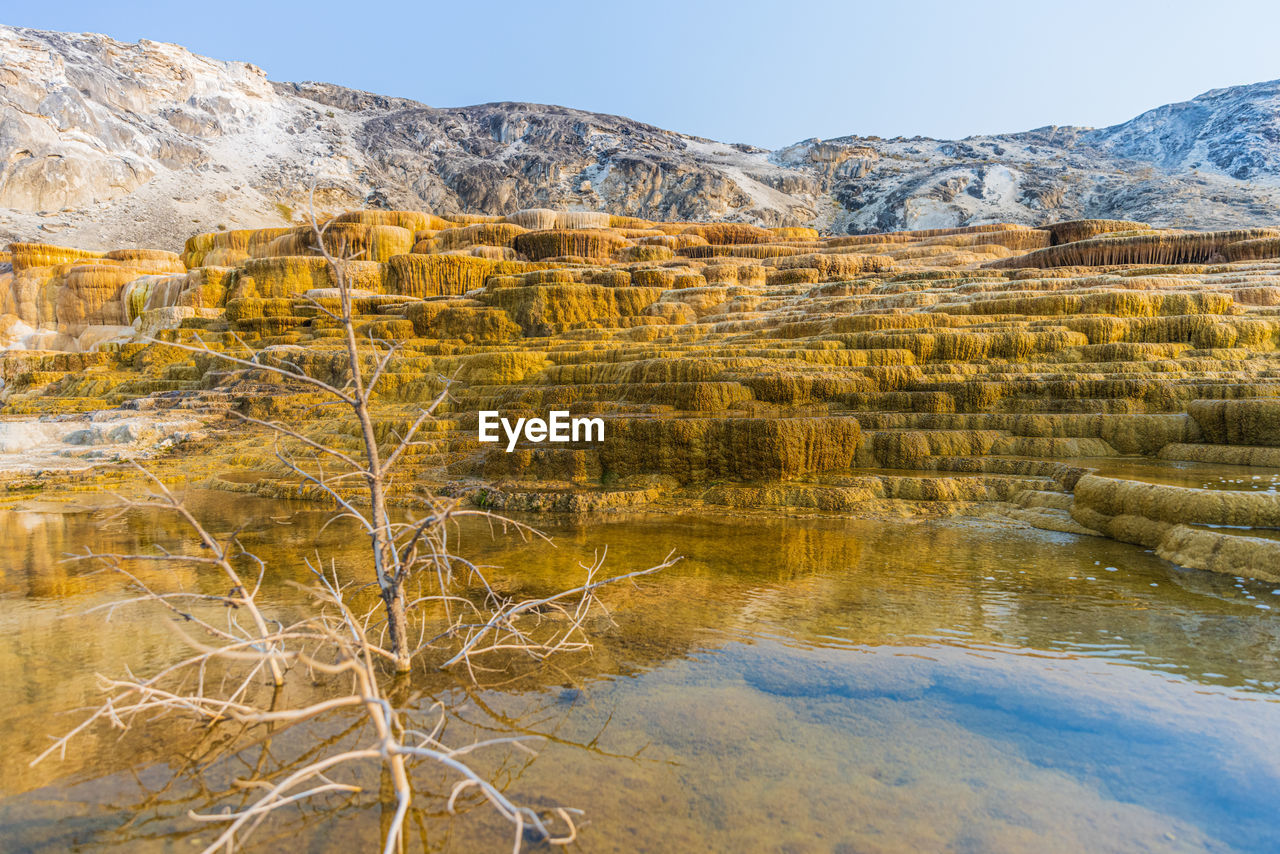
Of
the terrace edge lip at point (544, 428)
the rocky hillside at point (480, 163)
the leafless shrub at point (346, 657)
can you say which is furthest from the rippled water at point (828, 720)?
the rocky hillside at point (480, 163)

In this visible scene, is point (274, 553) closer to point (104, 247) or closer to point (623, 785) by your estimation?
point (623, 785)

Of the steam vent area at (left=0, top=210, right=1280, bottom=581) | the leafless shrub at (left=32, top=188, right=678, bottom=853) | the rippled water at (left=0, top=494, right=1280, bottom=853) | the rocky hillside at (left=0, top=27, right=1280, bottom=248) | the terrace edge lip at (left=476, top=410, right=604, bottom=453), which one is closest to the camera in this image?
the leafless shrub at (left=32, top=188, right=678, bottom=853)

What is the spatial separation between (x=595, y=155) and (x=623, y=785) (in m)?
54.9

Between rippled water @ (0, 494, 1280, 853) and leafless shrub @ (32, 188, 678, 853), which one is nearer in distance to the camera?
leafless shrub @ (32, 188, 678, 853)

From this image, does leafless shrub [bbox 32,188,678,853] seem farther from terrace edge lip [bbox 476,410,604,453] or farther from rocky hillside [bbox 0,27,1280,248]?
rocky hillside [bbox 0,27,1280,248]

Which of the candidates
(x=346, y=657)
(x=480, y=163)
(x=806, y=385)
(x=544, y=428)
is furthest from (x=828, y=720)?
(x=480, y=163)

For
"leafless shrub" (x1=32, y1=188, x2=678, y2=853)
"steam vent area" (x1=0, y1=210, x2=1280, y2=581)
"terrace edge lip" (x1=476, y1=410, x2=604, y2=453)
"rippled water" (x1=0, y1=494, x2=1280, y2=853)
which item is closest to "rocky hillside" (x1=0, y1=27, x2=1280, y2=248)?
"steam vent area" (x1=0, y1=210, x2=1280, y2=581)

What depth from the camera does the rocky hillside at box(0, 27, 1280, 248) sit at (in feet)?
127

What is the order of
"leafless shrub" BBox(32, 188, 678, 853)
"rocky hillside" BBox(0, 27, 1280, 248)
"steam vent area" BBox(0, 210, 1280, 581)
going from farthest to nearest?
1. "rocky hillside" BBox(0, 27, 1280, 248)
2. "steam vent area" BBox(0, 210, 1280, 581)
3. "leafless shrub" BBox(32, 188, 678, 853)

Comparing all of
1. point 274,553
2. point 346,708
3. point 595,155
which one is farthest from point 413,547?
point 595,155

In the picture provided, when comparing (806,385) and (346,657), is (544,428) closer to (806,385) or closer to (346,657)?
(806,385)

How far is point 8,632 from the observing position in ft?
12.6

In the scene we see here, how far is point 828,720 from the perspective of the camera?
280 centimetres

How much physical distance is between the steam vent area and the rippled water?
1.09 meters
